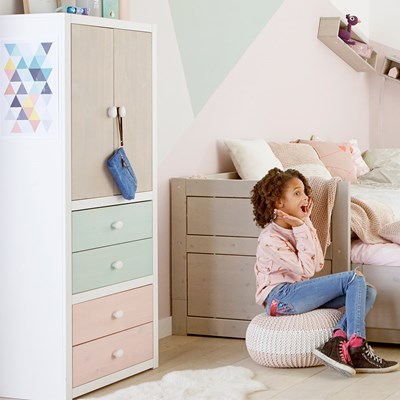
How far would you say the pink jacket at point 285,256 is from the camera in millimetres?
3205

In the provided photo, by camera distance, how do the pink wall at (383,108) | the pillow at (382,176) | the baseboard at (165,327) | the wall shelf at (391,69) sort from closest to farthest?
the baseboard at (165,327) < the pillow at (382,176) < the wall shelf at (391,69) < the pink wall at (383,108)

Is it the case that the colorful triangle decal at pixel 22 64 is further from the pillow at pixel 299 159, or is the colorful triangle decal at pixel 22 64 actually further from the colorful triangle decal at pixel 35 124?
the pillow at pixel 299 159

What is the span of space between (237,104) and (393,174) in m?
1.24

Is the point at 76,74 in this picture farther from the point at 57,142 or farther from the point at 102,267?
the point at 102,267

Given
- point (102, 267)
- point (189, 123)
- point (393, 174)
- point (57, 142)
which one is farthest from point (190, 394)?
point (393, 174)

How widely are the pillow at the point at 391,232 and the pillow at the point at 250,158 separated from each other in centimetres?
65

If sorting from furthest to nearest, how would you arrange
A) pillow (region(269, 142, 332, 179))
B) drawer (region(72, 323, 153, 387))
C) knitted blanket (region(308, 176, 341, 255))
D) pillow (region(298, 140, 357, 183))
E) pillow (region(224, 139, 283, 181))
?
pillow (region(298, 140, 357, 183)) < pillow (region(269, 142, 332, 179)) < pillow (region(224, 139, 283, 181)) < knitted blanket (region(308, 176, 341, 255)) < drawer (region(72, 323, 153, 387))

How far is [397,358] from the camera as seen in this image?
3.32m

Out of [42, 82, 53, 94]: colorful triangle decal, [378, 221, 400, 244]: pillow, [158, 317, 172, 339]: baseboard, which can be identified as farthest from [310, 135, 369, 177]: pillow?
[42, 82, 53, 94]: colorful triangle decal

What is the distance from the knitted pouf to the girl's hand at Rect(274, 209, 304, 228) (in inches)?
12.6

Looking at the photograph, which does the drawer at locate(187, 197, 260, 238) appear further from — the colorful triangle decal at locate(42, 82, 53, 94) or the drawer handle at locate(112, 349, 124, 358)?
the colorful triangle decal at locate(42, 82, 53, 94)

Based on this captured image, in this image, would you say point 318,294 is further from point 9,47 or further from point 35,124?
point 9,47

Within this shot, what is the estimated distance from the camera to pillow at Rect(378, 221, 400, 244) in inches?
136

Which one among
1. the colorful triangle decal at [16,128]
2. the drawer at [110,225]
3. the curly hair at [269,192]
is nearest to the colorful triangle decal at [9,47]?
the colorful triangle decal at [16,128]
